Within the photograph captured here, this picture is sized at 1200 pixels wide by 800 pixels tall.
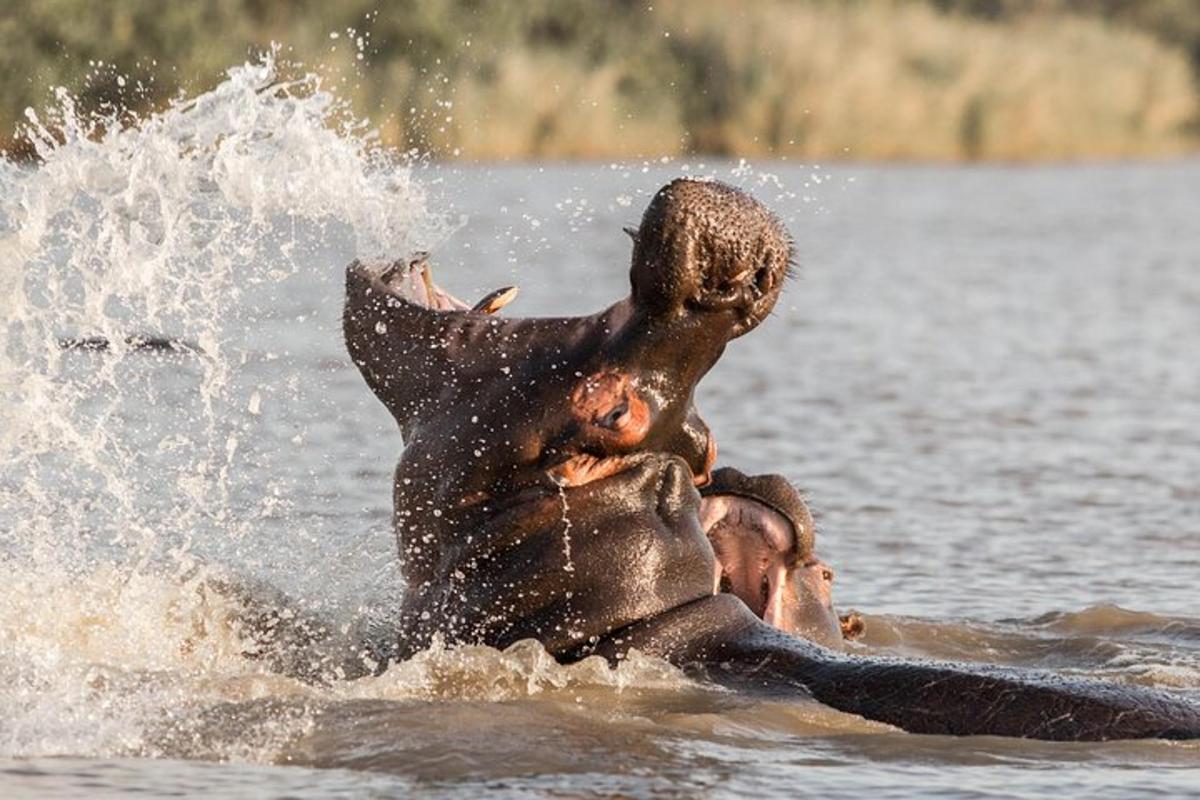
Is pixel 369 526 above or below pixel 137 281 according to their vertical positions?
below

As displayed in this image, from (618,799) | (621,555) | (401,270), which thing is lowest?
(618,799)

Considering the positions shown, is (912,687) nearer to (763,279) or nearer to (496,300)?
(763,279)

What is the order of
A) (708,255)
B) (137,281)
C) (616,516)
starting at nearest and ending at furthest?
(708,255) < (616,516) < (137,281)

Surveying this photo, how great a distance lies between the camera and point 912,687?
5.77 meters

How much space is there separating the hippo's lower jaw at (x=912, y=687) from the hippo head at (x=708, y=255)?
72 cm

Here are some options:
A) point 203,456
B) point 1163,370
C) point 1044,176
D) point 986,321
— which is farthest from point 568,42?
point 203,456

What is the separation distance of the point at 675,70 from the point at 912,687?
30.0 m

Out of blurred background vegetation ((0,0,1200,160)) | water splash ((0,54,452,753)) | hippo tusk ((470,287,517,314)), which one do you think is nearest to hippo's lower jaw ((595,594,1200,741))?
hippo tusk ((470,287,517,314))

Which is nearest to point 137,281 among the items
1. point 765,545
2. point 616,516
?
point 616,516

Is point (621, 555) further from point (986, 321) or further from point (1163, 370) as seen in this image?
point (986, 321)

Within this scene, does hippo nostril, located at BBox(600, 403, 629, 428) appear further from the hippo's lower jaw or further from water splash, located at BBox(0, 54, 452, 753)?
water splash, located at BBox(0, 54, 452, 753)

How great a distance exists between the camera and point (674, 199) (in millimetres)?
5496

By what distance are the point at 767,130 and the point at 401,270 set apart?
28878 millimetres

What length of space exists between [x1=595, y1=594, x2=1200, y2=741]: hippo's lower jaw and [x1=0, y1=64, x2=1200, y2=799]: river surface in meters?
0.05
